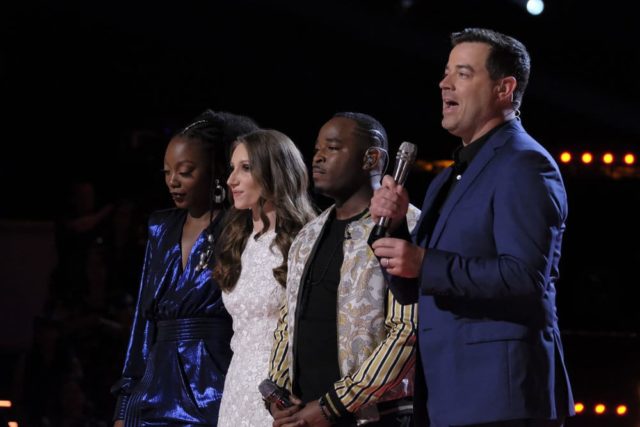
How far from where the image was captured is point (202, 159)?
11.5 feet

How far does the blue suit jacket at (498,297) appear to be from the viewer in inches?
82.8

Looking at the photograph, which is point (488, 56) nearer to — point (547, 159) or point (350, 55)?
point (547, 159)

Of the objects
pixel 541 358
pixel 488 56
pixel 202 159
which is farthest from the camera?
pixel 202 159

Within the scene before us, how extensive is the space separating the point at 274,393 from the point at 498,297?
2.79 ft

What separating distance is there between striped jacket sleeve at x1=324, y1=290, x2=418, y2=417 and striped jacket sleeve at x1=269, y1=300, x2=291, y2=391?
0.23 metres

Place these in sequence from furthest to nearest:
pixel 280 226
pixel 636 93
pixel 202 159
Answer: pixel 636 93
pixel 202 159
pixel 280 226

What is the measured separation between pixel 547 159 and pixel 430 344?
448mm

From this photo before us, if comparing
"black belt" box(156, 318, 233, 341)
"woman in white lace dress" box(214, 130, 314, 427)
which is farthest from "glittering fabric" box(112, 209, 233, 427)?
"woman in white lace dress" box(214, 130, 314, 427)

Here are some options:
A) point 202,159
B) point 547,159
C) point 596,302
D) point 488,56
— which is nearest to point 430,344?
point 547,159

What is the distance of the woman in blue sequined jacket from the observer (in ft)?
10.9

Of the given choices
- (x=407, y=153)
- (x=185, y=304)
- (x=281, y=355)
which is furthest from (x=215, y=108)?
(x=407, y=153)

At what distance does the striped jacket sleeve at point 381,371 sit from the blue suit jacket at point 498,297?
0.34 m

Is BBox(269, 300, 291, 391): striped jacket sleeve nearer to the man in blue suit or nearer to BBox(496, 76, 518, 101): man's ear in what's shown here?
the man in blue suit

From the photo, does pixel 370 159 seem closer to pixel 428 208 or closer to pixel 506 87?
pixel 428 208
